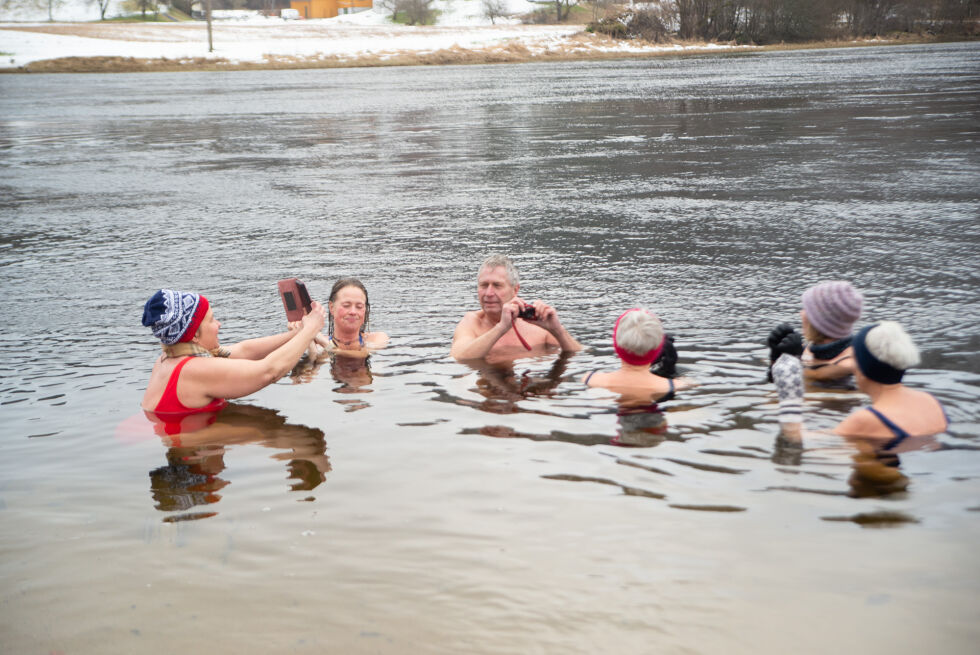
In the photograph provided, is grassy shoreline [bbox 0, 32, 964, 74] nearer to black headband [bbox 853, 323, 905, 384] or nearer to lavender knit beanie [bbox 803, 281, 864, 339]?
lavender knit beanie [bbox 803, 281, 864, 339]

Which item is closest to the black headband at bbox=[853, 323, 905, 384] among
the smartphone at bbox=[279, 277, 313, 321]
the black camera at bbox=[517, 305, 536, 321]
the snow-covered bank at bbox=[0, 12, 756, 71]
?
the black camera at bbox=[517, 305, 536, 321]

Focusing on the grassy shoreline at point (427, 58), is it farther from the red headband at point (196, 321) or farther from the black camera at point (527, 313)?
the red headband at point (196, 321)

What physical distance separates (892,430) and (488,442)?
2436 millimetres

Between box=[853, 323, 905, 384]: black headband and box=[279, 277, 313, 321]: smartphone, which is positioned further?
box=[279, 277, 313, 321]: smartphone

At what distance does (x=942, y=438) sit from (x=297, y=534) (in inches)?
151

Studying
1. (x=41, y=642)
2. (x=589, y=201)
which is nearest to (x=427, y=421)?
(x=41, y=642)

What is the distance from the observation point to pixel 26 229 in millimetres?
14945

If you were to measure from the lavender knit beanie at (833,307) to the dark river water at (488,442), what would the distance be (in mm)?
613

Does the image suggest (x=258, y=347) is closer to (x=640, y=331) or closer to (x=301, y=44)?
(x=640, y=331)

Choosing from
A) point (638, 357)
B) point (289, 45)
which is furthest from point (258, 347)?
point (289, 45)

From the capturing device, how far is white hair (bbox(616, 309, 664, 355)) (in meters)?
6.14

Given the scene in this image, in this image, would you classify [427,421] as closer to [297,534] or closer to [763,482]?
[297,534]

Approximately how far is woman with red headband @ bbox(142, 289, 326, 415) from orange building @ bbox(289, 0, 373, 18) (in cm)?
15190

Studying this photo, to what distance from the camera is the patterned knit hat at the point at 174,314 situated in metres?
5.92
